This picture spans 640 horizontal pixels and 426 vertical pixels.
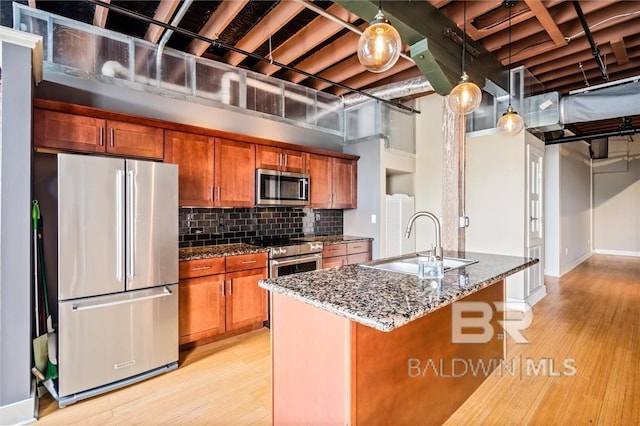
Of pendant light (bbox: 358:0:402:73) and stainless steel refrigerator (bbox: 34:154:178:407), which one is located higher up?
pendant light (bbox: 358:0:402:73)

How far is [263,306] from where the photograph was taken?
3.49 meters

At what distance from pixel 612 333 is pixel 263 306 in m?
3.75

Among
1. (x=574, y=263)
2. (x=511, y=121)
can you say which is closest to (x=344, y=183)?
(x=511, y=121)

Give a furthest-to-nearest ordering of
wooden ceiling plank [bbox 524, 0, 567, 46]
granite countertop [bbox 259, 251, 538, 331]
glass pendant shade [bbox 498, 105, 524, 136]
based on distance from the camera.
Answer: glass pendant shade [bbox 498, 105, 524, 136]
wooden ceiling plank [bbox 524, 0, 567, 46]
granite countertop [bbox 259, 251, 538, 331]

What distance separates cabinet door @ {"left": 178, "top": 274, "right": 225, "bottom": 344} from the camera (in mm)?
2926

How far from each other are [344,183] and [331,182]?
27 centimetres

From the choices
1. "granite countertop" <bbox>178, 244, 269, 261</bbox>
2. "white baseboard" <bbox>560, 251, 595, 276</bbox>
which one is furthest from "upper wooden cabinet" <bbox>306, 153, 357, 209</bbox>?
"white baseboard" <bbox>560, 251, 595, 276</bbox>

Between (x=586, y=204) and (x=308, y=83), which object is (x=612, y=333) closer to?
(x=308, y=83)

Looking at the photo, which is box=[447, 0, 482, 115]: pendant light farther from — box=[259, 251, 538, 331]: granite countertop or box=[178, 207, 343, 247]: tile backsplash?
box=[178, 207, 343, 247]: tile backsplash

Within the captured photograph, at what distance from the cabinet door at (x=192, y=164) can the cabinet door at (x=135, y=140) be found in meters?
0.09

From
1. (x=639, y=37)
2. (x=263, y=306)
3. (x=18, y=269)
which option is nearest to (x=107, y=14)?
(x=18, y=269)

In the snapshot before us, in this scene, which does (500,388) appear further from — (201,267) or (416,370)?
(201,267)

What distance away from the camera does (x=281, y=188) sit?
3955mm

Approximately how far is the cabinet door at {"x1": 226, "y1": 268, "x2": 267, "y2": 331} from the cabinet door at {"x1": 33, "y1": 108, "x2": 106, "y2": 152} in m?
1.61
